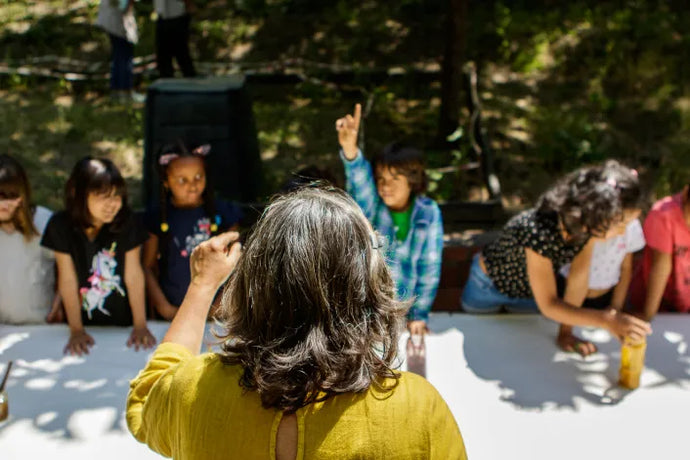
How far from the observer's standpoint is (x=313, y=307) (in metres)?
1.27

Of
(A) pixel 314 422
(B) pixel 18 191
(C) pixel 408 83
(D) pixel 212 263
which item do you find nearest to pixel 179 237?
(B) pixel 18 191

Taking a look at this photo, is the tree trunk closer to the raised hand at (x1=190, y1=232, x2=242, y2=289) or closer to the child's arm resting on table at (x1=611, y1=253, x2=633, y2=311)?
Result: the child's arm resting on table at (x1=611, y1=253, x2=633, y2=311)

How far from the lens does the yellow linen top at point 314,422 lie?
1211 mm

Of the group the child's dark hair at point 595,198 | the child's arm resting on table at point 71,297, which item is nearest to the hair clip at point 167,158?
the child's arm resting on table at point 71,297

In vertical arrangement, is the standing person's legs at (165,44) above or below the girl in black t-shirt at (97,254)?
above

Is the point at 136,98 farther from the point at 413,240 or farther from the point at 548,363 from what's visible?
the point at 548,363

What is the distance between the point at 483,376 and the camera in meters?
2.58

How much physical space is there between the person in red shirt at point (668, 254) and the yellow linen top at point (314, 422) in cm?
197

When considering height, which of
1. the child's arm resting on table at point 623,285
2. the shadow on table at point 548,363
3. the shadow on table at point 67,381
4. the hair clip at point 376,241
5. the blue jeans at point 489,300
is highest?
the hair clip at point 376,241

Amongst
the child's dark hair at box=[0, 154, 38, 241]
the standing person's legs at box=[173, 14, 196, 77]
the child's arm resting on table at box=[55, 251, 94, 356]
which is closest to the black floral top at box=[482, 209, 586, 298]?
the child's arm resting on table at box=[55, 251, 94, 356]

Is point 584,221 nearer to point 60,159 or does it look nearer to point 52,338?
point 52,338

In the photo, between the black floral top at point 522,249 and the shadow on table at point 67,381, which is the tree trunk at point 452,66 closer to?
the black floral top at point 522,249

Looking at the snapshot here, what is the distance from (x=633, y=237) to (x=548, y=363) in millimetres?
686

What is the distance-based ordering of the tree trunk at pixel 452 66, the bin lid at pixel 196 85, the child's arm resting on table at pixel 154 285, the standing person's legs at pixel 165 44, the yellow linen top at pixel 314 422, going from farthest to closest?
the standing person's legs at pixel 165 44
the tree trunk at pixel 452 66
the bin lid at pixel 196 85
the child's arm resting on table at pixel 154 285
the yellow linen top at pixel 314 422
